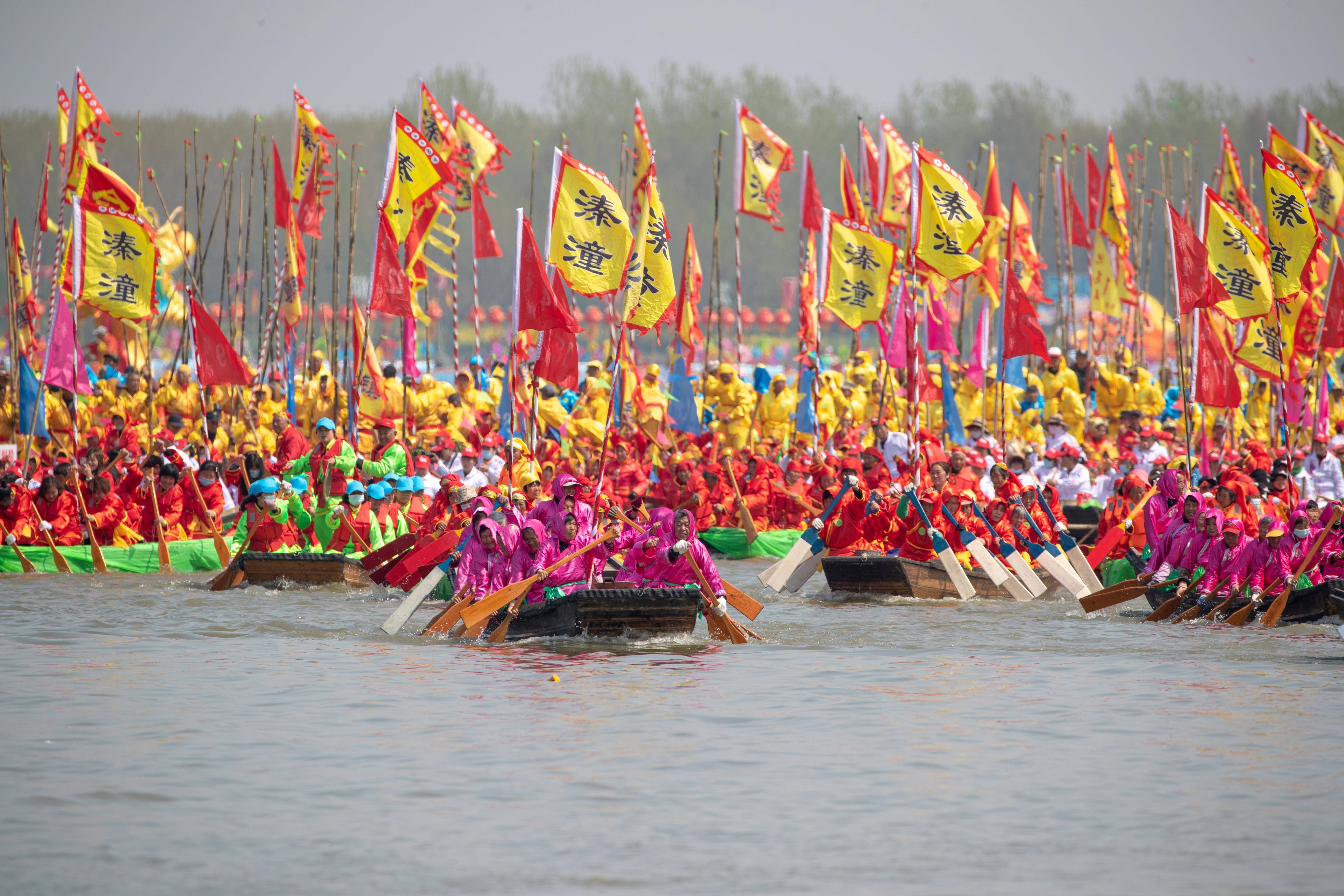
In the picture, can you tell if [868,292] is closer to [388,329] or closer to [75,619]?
[75,619]

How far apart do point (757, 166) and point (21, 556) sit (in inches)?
443

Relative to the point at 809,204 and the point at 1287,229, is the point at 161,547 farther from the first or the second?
the point at 1287,229

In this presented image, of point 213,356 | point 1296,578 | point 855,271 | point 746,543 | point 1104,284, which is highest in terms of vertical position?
point 1104,284

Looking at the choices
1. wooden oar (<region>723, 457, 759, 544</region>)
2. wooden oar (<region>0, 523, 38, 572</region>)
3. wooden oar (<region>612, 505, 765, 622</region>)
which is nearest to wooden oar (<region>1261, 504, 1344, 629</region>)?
wooden oar (<region>612, 505, 765, 622</region>)

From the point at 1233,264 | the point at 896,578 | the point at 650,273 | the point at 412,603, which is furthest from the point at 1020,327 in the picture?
the point at 412,603

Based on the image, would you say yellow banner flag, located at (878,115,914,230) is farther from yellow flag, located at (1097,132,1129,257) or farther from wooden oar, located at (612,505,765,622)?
wooden oar, located at (612,505,765,622)

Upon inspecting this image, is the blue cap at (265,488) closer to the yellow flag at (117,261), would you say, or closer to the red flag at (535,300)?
the yellow flag at (117,261)

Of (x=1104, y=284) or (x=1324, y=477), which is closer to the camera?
(x=1324, y=477)

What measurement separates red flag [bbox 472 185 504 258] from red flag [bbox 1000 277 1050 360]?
21.3 feet

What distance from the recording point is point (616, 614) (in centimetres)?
1092

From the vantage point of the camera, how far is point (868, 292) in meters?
19.0

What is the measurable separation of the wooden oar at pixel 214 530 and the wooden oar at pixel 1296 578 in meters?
10.4

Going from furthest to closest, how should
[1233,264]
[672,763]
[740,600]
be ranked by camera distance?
[1233,264]
[740,600]
[672,763]

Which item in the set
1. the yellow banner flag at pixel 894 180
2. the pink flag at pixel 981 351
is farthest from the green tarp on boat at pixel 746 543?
the yellow banner flag at pixel 894 180
